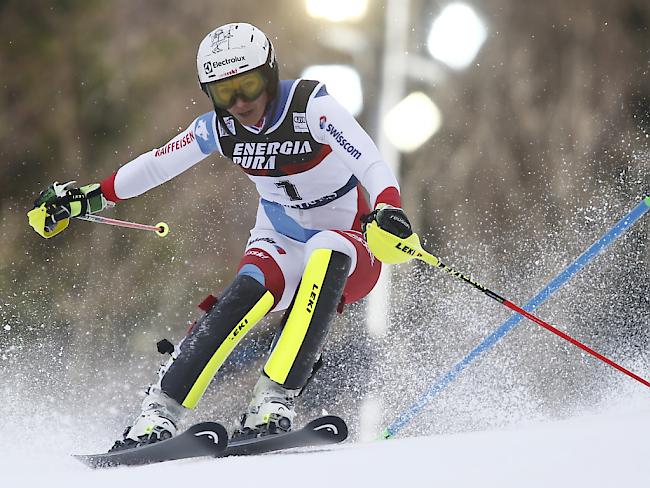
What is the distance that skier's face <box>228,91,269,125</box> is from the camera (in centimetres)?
233

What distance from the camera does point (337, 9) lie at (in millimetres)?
5492

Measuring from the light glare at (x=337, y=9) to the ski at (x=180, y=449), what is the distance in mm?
4045

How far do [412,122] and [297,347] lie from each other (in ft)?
12.1

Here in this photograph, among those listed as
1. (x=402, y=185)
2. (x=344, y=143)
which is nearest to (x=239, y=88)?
(x=344, y=143)

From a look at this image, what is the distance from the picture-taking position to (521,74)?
230 inches

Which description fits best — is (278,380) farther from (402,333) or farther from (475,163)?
(475,163)

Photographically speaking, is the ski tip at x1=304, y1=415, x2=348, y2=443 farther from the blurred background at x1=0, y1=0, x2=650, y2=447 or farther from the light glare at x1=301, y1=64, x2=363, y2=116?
the light glare at x1=301, y1=64, x2=363, y2=116

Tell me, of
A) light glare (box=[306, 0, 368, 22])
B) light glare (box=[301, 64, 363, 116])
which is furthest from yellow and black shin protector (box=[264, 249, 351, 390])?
light glare (box=[306, 0, 368, 22])

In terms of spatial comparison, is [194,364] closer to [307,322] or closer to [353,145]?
[307,322]

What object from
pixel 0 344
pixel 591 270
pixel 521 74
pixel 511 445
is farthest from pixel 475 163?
pixel 511 445

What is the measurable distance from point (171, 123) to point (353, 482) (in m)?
4.28

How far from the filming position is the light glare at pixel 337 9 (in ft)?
17.8

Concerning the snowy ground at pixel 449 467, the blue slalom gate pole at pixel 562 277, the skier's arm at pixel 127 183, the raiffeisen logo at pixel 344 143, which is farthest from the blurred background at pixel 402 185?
the snowy ground at pixel 449 467

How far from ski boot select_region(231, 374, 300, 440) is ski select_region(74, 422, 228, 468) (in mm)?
250
